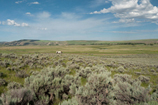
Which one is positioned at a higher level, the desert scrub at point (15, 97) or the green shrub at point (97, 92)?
the desert scrub at point (15, 97)

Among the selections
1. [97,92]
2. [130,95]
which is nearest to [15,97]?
[97,92]

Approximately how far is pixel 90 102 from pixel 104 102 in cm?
104

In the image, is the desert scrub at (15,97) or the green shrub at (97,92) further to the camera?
the green shrub at (97,92)

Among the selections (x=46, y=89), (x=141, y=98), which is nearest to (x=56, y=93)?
(x=46, y=89)

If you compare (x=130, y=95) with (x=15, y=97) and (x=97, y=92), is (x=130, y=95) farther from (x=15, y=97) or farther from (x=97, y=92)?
(x=15, y=97)

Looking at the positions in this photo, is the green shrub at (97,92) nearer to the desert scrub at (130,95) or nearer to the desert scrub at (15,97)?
the desert scrub at (130,95)

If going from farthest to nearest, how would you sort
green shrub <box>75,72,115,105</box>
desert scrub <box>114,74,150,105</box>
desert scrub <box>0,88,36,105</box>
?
green shrub <box>75,72,115,105</box> < desert scrub <box>114,74,150,105</box> < desert scrub <box>0,88,36,105</box>

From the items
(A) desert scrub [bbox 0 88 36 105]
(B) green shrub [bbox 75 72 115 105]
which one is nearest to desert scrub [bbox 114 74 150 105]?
(B) green shrub [bbox 75 72 115 105]

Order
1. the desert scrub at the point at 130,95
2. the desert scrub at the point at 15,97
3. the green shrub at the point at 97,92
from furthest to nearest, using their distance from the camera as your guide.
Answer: the green shrub at the point at 97,92 → the desert scrub at the point at 130,95 → the desert scrub at the point at 15,97

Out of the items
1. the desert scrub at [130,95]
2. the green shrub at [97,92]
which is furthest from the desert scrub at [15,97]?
the desert scrub at [130,95]

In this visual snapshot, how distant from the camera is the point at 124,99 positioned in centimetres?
563

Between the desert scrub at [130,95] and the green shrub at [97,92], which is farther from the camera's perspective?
the green shrub at [97,92]

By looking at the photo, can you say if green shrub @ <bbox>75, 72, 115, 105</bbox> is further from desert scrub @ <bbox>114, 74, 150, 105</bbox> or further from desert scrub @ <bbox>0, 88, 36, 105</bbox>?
desert scrub @ <bbox>0, 88, 36, 105</bbox>

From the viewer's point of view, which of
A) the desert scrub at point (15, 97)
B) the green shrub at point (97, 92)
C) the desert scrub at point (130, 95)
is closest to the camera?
the desert scrub at point (15, 97)
